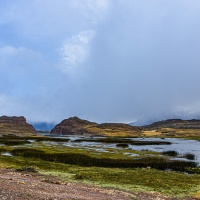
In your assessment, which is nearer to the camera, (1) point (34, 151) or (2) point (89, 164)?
(2) point (89, 164)

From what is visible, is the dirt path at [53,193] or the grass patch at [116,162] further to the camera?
the grass patch at [116,162]

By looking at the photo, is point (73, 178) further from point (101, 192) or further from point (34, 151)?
point (34, 151)

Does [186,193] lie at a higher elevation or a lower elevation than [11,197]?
lower

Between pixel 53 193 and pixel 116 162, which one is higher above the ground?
pixel 116 162

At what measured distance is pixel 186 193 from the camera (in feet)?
116

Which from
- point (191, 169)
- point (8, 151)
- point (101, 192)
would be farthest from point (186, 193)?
point (8, 151)

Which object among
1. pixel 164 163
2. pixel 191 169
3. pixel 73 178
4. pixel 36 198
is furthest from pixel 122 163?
pixel 36 198

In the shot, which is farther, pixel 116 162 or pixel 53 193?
pixel 116 162

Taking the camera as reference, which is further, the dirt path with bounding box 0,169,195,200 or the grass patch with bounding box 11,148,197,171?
the grass patch with bounding box 11,148,197,171

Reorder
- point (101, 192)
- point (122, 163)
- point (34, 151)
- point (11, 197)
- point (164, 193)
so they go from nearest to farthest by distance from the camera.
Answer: point (11, 197) → point (101, 192) → point (164, 193) → point (122, 163) → point (34, 151)

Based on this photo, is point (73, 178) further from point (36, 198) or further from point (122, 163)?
point (122, 163)

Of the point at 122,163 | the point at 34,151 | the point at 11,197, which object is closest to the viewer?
the point at 11,197

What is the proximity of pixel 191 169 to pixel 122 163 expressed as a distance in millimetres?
14651

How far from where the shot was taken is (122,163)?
6600cm
